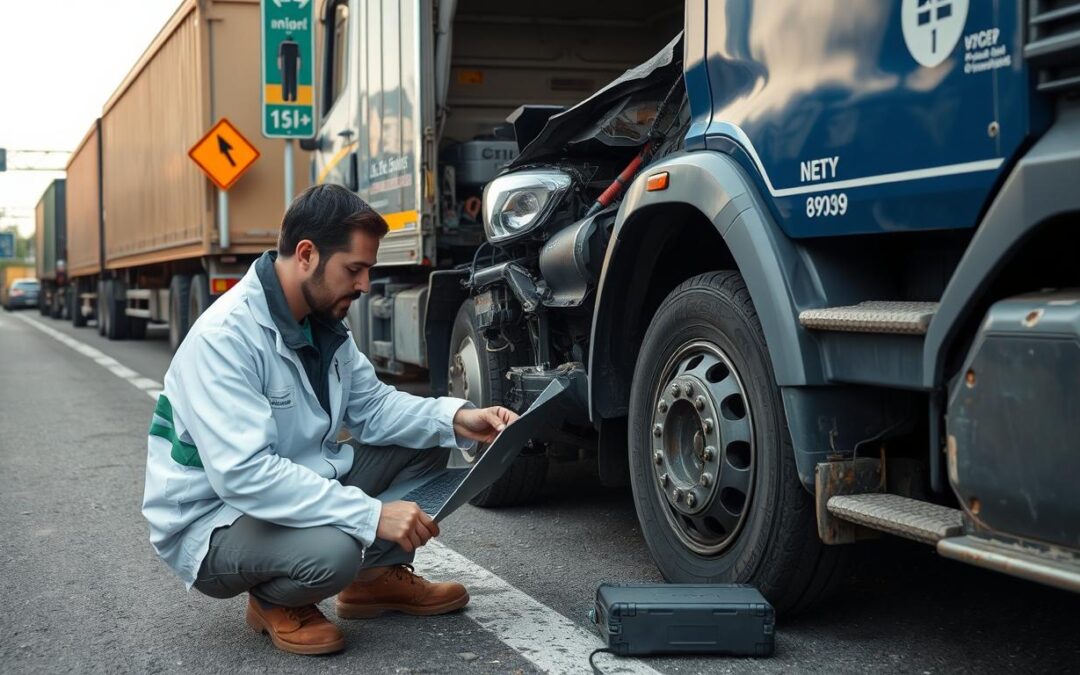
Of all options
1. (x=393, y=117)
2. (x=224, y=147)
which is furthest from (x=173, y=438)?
(x=224, y=147)

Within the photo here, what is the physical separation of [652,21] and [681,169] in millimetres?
4114

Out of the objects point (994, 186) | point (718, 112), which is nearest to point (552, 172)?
point (718, 112)

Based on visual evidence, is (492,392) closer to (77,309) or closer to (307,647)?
(307,647)

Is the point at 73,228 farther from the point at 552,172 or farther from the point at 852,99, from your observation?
the point at 852,99

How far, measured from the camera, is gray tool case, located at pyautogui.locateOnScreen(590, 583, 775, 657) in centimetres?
321

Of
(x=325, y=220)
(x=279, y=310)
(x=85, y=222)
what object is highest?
(x=85, y=222)

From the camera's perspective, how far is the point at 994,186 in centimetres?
257

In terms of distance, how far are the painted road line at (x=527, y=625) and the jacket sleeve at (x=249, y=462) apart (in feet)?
1.86

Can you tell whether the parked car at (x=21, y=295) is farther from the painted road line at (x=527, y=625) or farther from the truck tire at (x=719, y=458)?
the truck tire at (x=719, y=458)

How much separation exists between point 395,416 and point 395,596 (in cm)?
53

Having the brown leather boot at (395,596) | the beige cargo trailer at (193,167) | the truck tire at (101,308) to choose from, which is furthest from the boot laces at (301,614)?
the truck tire at (101,308)

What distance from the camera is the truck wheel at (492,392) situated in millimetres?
5391

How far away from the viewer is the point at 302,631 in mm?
3367

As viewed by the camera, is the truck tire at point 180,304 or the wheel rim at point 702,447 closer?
the wheel rim at point 702,447
